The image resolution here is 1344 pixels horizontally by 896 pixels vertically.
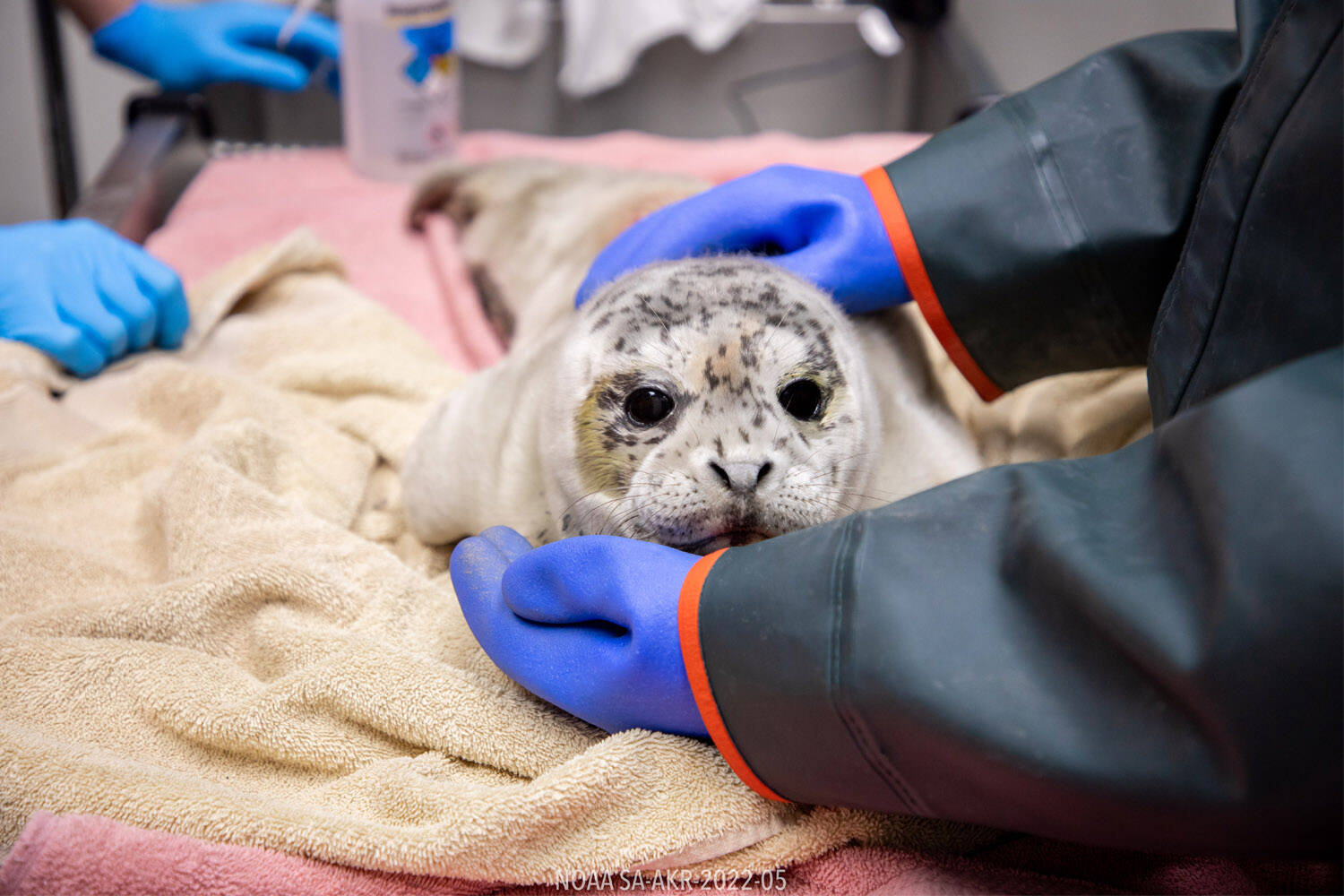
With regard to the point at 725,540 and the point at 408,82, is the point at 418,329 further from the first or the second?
the point at 725,540

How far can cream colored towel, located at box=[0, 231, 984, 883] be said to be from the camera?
2.97 ft

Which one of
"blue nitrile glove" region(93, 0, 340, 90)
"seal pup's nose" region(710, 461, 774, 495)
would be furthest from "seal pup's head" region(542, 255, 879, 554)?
"blue nitrile glove" region(93, 0, 340, 90)

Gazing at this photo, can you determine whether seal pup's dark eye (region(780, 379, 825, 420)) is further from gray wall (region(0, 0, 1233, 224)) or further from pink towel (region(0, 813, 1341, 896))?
gray wall (region(0, 0, 1233, 224))

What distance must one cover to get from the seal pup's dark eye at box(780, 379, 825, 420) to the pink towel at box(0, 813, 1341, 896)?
1.59ft

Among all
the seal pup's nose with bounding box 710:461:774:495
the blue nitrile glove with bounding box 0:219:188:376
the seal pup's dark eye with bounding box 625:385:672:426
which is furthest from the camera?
the blue nitrile glove with bounding box 0:219:188:376

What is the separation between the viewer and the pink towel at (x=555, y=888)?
0.86 m

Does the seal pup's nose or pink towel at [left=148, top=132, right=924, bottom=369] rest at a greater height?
the seal pup's nose

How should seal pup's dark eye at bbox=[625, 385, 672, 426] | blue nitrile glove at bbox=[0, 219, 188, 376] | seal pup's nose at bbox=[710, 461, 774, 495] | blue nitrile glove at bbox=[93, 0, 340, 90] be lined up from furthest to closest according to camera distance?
blue nitrile glove at bbox=[93, 0, 340, 90] < blue nitrile glove at bbox=[0, 219, 188, 376] < seal pup's dark eye at bbox=[625, 385, 672, 426] < seal pup's nose at bbox=[710, 461, 774, 495]

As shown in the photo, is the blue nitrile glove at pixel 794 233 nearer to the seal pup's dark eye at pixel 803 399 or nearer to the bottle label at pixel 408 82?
the seal pup's dark eye at pixel 803 399

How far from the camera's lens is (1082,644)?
0.73m

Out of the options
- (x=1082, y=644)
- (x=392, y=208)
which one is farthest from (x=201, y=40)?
(x=1082, y=644)

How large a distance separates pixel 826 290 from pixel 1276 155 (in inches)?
22.8

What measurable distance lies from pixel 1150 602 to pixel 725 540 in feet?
1.61

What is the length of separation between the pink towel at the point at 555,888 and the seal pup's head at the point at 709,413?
1.13 feet
